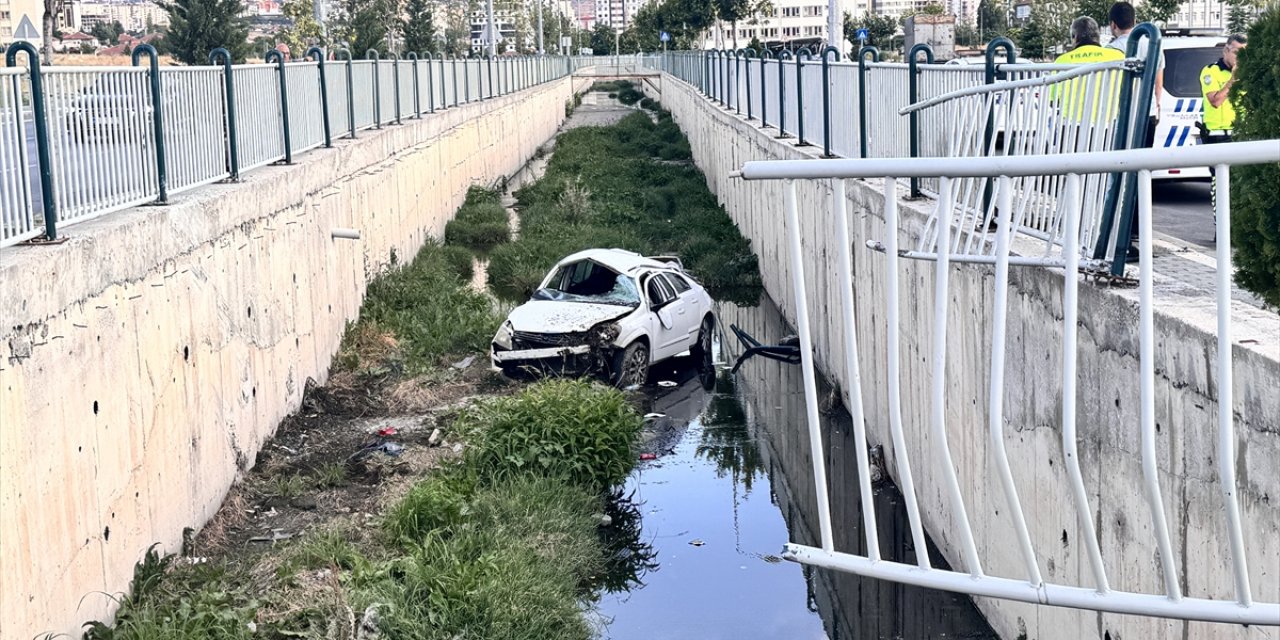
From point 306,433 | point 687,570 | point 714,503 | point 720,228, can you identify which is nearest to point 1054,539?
point 687,570

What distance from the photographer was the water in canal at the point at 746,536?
848 cm

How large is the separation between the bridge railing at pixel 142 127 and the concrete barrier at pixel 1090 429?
4.93m

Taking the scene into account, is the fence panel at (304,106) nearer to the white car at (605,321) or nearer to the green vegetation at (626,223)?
the white car at (605,321)

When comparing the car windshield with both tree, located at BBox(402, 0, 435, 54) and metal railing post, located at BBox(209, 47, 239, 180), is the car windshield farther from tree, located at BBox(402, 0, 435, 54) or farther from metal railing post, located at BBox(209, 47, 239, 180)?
tree, located at BBox(402, 0, 435, 54)

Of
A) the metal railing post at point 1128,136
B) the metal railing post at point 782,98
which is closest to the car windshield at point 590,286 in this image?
the metal railing post at point 782,98

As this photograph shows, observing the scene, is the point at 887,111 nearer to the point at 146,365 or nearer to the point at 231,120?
the point at 231,120

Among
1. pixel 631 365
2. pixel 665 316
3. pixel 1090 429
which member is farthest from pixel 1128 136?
pixel 665 316

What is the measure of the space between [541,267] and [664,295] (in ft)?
20.2

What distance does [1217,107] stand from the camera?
39.8 feet

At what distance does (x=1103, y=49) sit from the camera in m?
9.13

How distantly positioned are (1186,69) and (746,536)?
10.6 meters

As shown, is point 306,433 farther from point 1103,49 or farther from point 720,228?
point 720,228

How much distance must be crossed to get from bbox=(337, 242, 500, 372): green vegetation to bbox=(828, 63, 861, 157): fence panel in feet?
13.9

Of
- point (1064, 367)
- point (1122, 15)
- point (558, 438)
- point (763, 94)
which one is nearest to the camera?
point (1064, 367)
